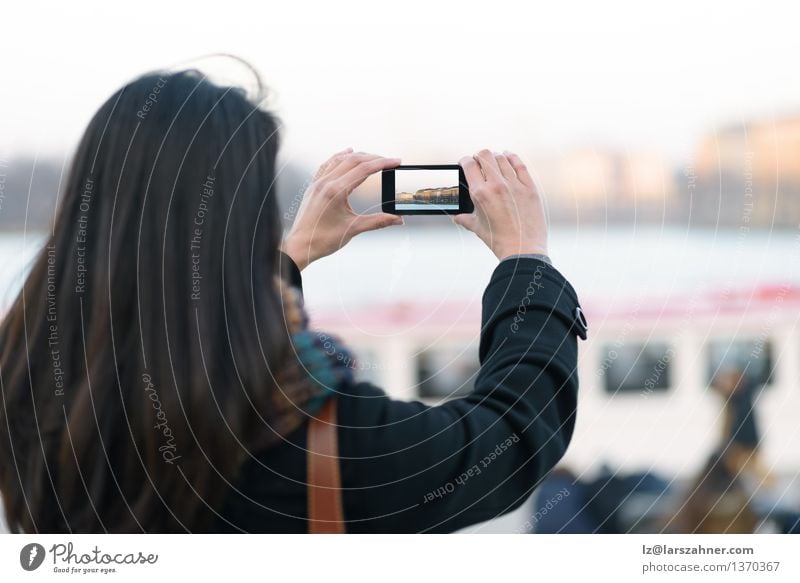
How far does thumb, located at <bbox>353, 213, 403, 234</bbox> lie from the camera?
0.70m

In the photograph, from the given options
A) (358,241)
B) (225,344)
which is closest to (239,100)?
(225,344)

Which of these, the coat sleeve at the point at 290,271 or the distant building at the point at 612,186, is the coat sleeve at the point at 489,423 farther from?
the distant building at the point at 612,186

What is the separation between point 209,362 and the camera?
531mm

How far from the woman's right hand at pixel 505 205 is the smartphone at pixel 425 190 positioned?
0.06ft

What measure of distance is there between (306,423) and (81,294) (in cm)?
18

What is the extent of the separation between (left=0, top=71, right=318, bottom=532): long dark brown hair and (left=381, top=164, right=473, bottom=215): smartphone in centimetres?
16

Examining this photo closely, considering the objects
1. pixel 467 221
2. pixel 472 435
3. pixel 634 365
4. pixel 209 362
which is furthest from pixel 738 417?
pixel 209 362

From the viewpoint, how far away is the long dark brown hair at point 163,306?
20.8 inches

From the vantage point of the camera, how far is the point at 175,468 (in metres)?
0.53

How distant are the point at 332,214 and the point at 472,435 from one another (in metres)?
0.26
